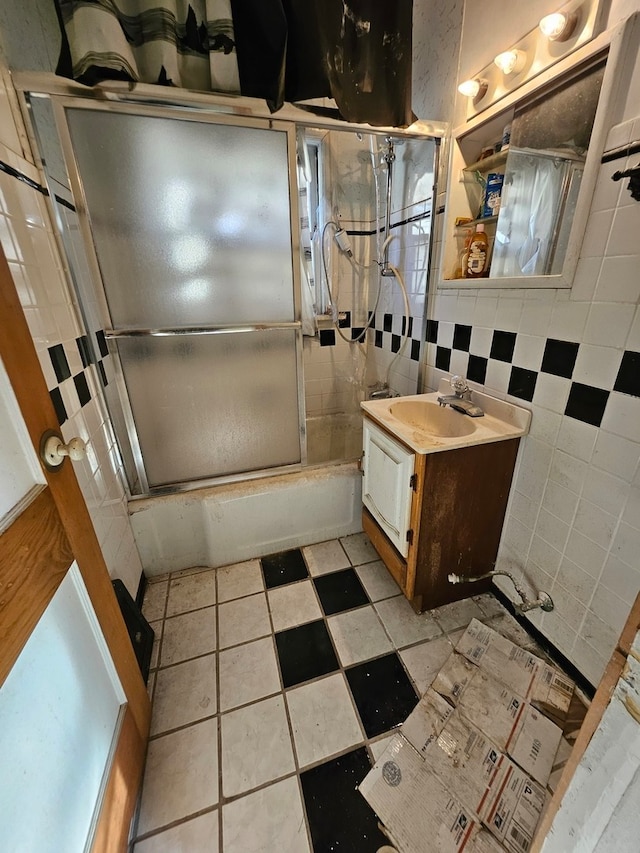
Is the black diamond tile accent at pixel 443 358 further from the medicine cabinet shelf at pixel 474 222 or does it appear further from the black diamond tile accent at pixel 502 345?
the medicine cabinet shelf at pixel 474 222

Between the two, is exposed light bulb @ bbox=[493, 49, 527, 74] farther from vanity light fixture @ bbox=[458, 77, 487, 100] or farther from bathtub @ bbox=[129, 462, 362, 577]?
bathtub @ bbox=[129, 462, 362, 577]

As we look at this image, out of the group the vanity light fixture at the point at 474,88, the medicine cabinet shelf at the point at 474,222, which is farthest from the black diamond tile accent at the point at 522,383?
the vanity light fixture at the point at 474,88

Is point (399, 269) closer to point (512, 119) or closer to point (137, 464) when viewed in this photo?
point (512, 119)

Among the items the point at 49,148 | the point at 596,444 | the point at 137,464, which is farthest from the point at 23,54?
the point at 596,444

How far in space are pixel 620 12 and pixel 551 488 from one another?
1273 millimetres

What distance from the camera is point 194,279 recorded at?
4.34 feet

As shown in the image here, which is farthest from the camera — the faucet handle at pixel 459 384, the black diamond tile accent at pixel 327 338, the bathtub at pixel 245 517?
the black diamond tile accent at pixel 327 338

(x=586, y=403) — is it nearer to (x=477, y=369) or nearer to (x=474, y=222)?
(x=477, y=369)

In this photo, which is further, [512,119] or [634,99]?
[512,119]

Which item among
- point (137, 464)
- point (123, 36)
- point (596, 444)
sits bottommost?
point (137, 464)

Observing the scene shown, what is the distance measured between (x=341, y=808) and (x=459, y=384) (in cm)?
142

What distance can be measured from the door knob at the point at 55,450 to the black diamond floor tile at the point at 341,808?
1.07 metres

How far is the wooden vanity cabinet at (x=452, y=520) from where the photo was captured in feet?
3.93

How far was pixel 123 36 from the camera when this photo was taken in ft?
3.41
